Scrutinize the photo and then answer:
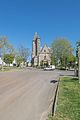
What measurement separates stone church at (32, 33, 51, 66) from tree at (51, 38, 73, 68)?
45.8m

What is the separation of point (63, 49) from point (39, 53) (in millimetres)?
60259

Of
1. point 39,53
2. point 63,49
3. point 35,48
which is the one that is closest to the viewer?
point 63,49

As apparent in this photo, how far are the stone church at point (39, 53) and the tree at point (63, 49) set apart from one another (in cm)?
4576

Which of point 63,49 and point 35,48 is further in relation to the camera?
point 35,48

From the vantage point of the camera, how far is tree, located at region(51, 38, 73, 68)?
8362 cm

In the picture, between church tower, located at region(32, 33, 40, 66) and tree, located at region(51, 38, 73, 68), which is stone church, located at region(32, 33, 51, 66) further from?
tree, located at region(51, 38, 73, 68)

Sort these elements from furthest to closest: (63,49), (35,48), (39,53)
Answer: (35,48), (39,53), (63,49)

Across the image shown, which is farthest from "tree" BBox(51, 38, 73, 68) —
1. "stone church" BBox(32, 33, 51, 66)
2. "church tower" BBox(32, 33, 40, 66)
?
"church tower" BBox(32, 33, 40, 66)

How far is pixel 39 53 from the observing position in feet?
470

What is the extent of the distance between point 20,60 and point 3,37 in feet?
145

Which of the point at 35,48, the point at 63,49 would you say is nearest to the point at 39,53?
the point at 35,48

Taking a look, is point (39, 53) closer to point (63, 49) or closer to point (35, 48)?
point (35, 48)

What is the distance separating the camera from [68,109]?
939 centimetres

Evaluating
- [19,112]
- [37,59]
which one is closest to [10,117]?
[19,112]
